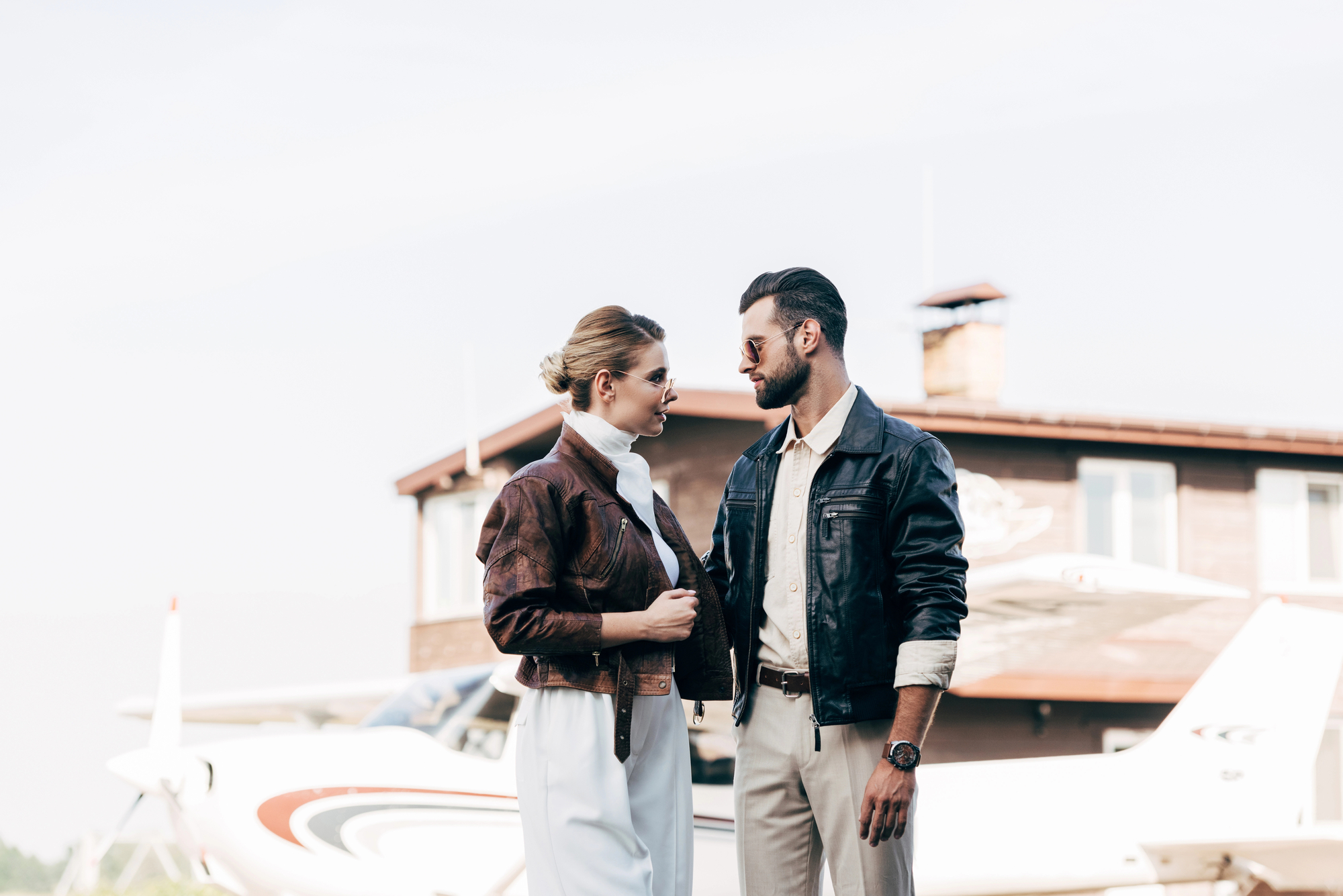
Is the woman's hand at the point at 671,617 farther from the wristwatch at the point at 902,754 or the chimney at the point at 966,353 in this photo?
the chimney at the point at 966,353

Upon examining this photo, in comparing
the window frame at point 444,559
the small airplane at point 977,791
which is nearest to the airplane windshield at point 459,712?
the small airplane at point 977,791

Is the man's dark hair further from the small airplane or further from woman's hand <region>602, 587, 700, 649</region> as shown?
the small airplane

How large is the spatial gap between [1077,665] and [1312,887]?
5774 millimetres

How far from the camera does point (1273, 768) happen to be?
816 cm

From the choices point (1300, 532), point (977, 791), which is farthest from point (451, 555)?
point (977, 791)

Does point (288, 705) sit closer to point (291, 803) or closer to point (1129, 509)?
point (291, 803)

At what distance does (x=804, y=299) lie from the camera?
2.97 m

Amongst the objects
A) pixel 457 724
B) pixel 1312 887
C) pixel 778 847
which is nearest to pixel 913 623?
pixel 778 847

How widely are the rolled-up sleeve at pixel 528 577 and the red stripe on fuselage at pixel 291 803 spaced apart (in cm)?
446

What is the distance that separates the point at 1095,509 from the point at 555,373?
13.0 m

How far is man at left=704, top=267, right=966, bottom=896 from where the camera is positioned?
2760 millimetres

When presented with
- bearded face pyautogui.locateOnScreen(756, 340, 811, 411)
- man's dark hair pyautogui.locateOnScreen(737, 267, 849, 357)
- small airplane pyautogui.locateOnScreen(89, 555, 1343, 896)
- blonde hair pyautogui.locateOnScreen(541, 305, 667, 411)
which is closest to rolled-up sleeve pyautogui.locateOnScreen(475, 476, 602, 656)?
blonde hair pyautogui.locateOnScreen(541, 305, 667, 411)

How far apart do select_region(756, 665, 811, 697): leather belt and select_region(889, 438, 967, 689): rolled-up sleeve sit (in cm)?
20

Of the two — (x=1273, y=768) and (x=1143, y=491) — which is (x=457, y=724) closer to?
(x=1273, y=768)
